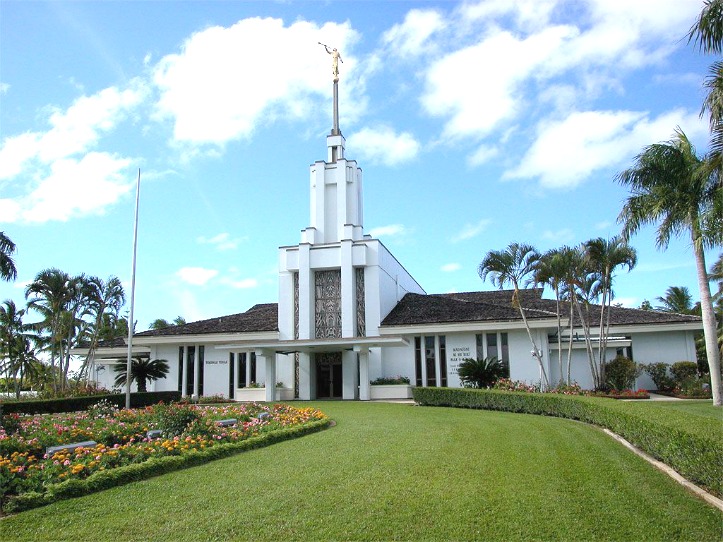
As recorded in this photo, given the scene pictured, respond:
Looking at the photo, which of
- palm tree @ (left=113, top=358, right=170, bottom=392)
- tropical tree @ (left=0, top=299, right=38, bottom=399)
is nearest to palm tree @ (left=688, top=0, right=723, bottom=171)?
palm tree @ (left=113, top=358, right=170, bottom=392)

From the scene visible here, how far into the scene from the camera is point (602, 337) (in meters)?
28.8

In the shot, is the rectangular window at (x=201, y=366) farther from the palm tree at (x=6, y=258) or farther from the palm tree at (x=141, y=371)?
the palm tree at (x=6, y=258)

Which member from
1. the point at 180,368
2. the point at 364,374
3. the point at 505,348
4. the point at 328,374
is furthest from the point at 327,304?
the point at 505,348

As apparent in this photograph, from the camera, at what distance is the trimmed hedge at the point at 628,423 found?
8109 millimetres

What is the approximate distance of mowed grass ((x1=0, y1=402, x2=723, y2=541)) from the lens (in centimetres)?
666

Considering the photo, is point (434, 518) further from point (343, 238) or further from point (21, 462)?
point (343, 238)

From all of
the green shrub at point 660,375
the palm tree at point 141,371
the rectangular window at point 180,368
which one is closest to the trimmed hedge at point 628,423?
the green shrub at point 660,375

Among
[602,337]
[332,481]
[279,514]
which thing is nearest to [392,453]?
[332,481]

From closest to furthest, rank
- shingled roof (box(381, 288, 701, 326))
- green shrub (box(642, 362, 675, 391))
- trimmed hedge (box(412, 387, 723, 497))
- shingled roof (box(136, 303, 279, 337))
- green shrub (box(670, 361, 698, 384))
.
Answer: trimmed hedge (box(412, 387, 723, 497))
green shrub (box(670, 361, 698, 384))
green shrub (box(642, 362, 675, 391))
shingled roof (box(381, 288, 701, 326))
shingled roof (box(136, 303, 279, 337))

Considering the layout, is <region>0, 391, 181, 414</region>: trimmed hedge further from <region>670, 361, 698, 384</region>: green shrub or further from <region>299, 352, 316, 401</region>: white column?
<region>670, 361, 698, 384</region>: green shrub

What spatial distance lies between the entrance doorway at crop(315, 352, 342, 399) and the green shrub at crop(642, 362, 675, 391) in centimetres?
1588

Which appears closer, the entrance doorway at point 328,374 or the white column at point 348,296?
the white column at point 348,296

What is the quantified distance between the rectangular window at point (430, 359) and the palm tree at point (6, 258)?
19.9 meters

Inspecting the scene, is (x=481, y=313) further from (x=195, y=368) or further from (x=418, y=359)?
(x=195, y=368)
